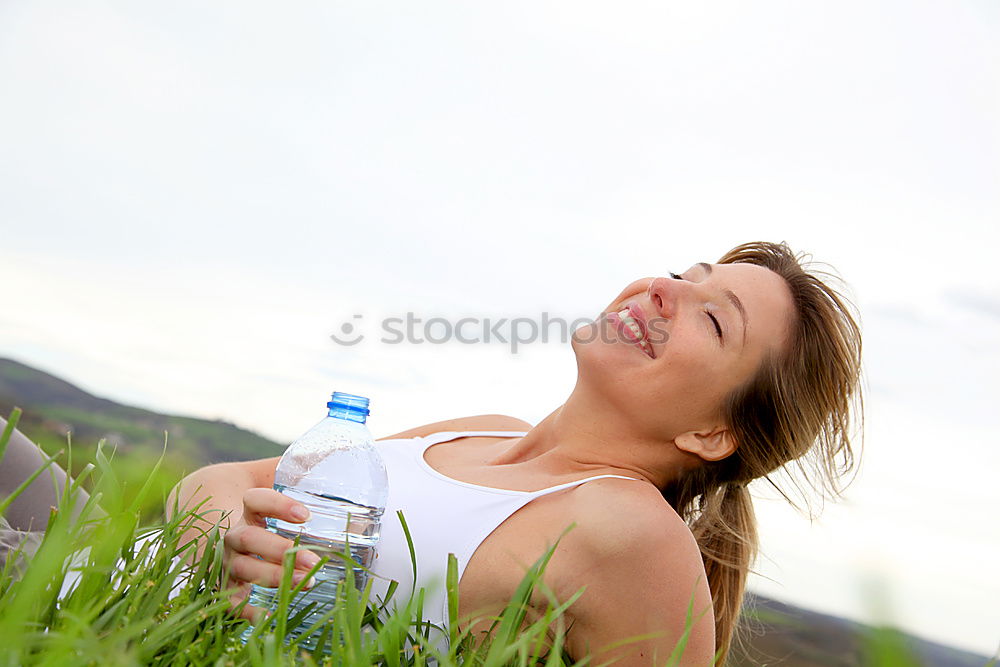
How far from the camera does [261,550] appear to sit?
1608 mm

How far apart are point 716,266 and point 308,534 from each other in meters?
1.38

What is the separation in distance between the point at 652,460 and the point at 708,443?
6.6 inches

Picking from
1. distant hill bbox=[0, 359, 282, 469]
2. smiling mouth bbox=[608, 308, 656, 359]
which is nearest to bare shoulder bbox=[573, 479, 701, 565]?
smiling mouth bbox=[608, 308, 656, 359]

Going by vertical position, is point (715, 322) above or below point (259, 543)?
above

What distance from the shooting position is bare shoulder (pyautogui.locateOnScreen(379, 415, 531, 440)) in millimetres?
3059

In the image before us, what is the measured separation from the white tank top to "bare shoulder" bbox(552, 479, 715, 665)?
0.24m

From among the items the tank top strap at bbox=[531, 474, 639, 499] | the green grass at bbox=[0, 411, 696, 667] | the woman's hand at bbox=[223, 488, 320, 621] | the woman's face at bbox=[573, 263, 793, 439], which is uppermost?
the woman's face at bbox=[573, 263, 793, 439]

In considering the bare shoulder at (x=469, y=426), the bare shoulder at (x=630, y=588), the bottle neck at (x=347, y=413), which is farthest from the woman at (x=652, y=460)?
the bottle neck at (x=347, y=413)

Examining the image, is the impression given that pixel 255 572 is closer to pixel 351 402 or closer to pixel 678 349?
pixel 351 402

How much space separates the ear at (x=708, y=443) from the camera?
2.46m

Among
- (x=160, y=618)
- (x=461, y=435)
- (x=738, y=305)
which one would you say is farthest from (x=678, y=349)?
(x=160, y=618)

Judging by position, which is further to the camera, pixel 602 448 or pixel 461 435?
pixel 461 435

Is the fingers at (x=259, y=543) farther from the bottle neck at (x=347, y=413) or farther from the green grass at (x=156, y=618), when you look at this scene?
the bottle neck at (x=347, y=413)

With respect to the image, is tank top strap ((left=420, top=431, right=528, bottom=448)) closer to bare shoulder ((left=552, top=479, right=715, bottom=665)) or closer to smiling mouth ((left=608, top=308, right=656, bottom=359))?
smiling mouth ((left=608, top=308, right=656, bottom=359))
